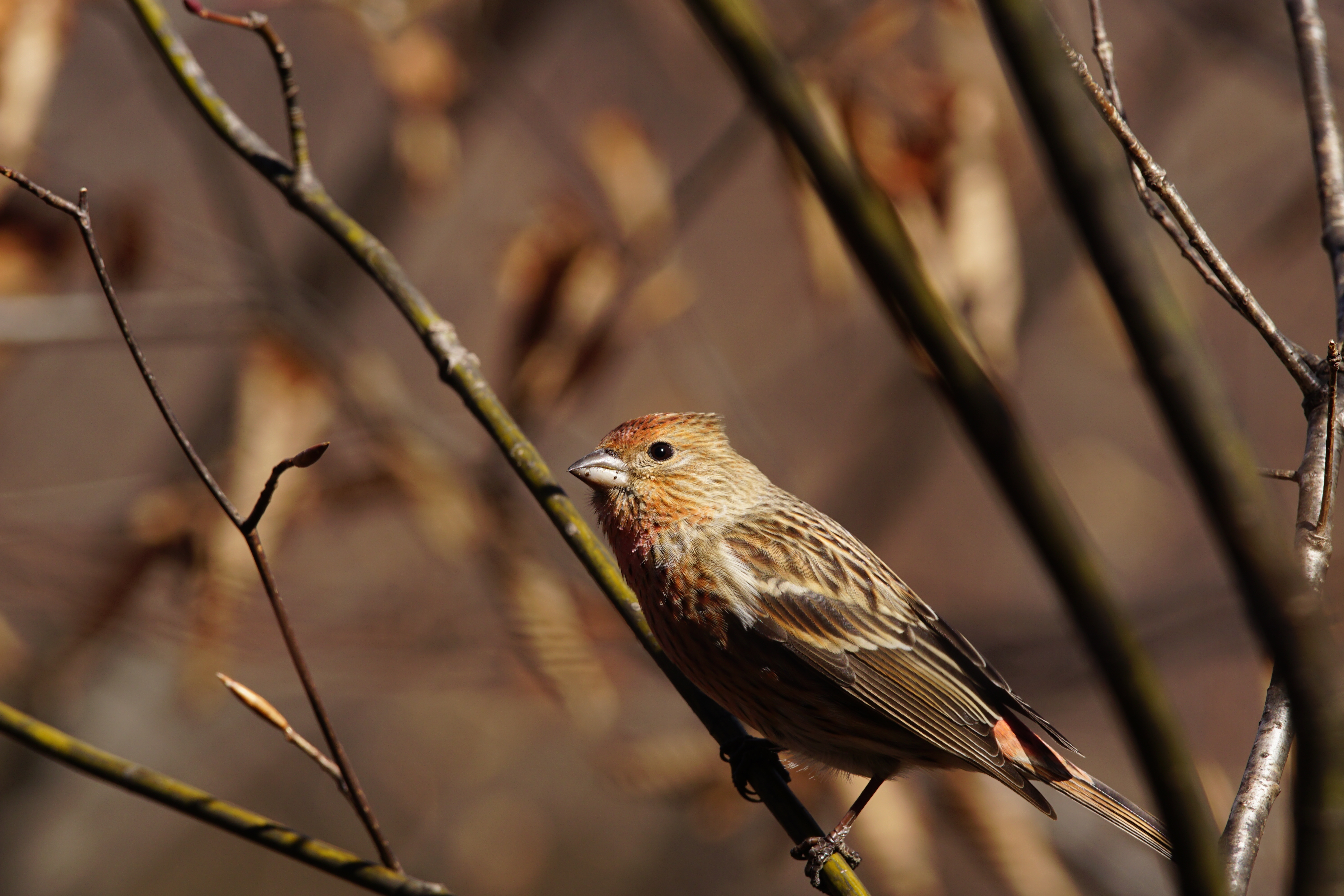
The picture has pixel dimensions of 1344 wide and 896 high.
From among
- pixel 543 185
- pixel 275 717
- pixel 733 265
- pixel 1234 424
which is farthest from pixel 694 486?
pixel 733 265

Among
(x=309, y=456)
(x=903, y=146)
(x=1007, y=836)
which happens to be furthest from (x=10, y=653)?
(x=903, y=146)

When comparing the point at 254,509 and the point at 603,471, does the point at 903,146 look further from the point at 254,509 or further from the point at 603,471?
the point at 254,509

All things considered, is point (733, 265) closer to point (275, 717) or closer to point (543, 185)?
point (543, 185)

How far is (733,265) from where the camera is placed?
13.1 metres

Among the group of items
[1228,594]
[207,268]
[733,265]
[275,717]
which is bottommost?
[275,717]

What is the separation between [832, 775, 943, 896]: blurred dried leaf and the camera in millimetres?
4914

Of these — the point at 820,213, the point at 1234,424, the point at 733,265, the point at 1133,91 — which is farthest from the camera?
the point at 733,265

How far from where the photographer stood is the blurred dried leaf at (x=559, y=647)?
5.30m

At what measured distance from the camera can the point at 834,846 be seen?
3332mm

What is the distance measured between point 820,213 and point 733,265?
8.13m

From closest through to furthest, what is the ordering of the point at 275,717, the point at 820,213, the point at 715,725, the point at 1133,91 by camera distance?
the point at 275,717 < the point at 715,725 < the point at 820,213 < the point at 1133,91

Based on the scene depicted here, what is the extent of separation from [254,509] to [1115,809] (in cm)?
315

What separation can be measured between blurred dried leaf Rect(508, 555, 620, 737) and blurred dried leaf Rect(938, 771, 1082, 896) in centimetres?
171

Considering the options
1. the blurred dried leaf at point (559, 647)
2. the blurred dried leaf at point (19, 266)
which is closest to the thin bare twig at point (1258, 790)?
the blurred dried leaf at point (559, 647)
